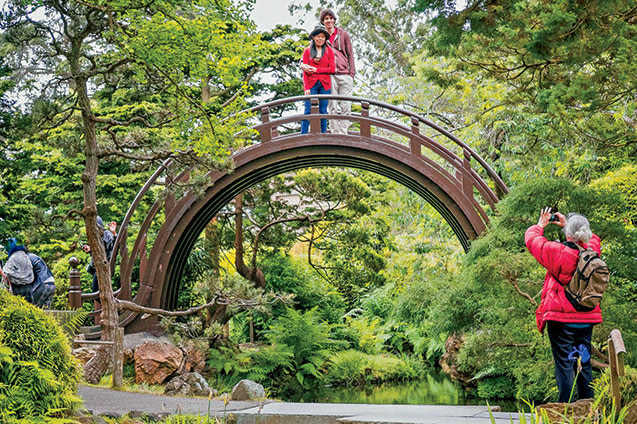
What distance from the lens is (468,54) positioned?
22.3ft

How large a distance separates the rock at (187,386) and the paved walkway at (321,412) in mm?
1698

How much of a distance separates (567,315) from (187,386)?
4.97m

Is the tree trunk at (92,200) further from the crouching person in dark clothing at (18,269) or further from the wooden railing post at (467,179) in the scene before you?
the wooden railing post at (467,179)

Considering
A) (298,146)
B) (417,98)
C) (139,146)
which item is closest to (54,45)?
(139,146)

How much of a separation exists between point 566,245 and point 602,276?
364mm

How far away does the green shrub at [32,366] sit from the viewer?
4.20 meters

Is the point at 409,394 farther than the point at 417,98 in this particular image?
No

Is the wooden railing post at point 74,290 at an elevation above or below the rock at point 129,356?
above

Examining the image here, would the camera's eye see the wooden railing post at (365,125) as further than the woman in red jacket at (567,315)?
Yes

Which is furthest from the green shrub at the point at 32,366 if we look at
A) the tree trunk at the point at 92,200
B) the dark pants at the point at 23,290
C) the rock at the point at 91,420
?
the dark pants at the point at 23,290

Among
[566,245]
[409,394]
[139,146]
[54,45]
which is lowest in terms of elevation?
[409,394]

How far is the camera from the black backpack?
16.9ft

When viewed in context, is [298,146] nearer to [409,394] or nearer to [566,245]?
[409,394]

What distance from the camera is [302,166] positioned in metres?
12.4
